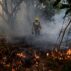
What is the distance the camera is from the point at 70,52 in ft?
41.0

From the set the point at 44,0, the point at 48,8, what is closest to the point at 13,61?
the point at 44,0

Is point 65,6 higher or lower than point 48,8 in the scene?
higher

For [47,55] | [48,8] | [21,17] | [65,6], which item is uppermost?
[65,6]

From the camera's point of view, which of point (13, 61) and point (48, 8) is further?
point (48, 8)

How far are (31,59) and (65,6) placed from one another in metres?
3.32

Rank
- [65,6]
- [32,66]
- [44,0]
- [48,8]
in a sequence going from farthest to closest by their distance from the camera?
[48,8]
[44,0]
[32,66]
[65,6]

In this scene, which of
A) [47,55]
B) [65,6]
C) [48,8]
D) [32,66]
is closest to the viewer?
[65,6]

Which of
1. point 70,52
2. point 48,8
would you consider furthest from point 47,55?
point 48,8

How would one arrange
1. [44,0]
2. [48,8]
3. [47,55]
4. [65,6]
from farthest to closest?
[48,8] < [44,0] < [47,55] < [65,6]

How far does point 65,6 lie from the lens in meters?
8.45

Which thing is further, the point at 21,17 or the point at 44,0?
the point at 21,17

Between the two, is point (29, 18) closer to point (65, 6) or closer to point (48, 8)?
point (48, 8)

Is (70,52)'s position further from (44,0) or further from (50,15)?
(50,15)

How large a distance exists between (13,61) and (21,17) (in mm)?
21893
